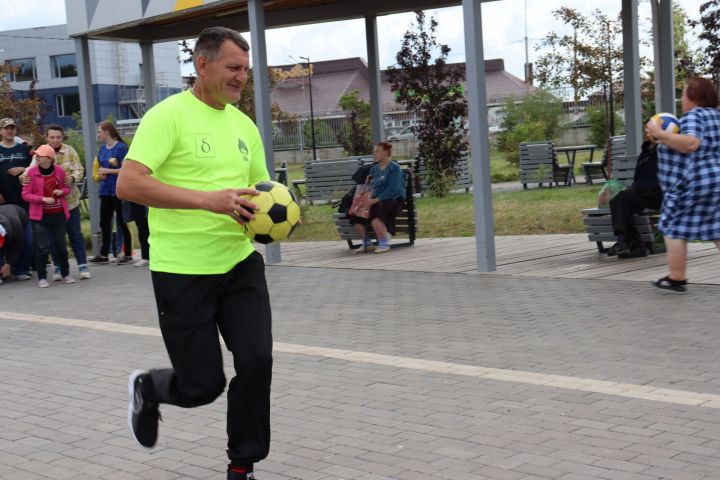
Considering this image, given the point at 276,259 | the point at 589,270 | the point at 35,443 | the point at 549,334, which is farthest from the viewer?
the point at 276,259

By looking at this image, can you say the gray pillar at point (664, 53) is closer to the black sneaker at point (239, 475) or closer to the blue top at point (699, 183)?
the blue top at point (699, 183)

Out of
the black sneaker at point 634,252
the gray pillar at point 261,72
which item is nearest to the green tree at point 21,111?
the gray pillar at point 261,72

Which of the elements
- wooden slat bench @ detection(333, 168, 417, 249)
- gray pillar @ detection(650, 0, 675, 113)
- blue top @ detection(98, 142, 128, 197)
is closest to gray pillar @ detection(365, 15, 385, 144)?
wooden slat bench @ detection(333, 168, 417, 249)

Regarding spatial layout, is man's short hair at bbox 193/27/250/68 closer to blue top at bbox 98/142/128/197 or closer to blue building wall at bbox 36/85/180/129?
blue top at bbox 98/142/128/197

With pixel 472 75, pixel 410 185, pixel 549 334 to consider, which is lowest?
pixel 549 334

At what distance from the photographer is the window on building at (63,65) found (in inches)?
3361

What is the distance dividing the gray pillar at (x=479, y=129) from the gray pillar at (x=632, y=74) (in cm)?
432

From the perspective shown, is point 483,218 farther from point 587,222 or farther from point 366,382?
point 366,382

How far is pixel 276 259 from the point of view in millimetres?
14281

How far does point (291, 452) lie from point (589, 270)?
6646 millimetres

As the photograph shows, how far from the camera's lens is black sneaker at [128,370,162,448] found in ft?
16.3

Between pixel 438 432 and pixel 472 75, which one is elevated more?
pixel 472 75

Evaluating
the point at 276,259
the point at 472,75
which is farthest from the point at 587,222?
the point at 276,259

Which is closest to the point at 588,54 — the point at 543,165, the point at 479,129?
the point at 543,165
